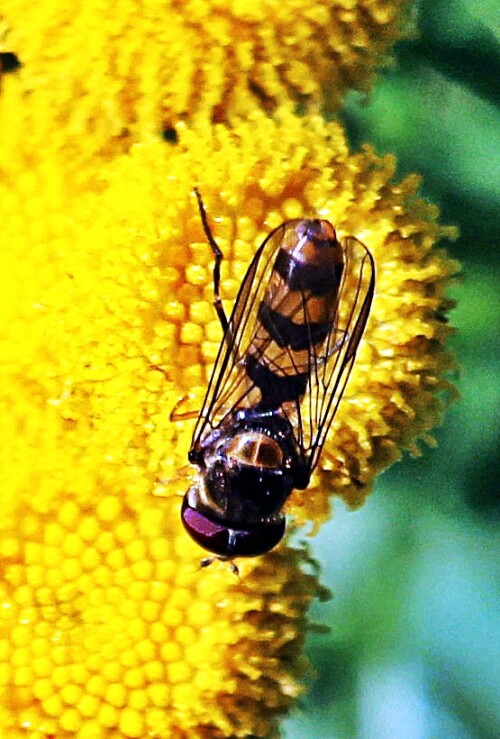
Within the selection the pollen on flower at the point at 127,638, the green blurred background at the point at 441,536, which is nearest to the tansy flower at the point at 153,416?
the pollen on flower at the point at 127,638

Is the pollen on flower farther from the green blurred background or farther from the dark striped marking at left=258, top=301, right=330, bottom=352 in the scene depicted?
the green blurred background

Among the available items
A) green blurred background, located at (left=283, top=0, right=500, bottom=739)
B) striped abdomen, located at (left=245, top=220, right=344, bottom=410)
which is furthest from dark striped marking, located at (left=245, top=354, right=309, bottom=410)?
green blurred background, located at (left=283, top=0, right=500, bottom=739)

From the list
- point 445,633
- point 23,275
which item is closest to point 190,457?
point 23,275

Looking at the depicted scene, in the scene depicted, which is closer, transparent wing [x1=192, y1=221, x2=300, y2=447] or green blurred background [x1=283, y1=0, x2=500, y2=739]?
transparent wing [x1=192, y1=221, x2=300, y2=447]

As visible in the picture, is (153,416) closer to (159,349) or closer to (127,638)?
(159,349)

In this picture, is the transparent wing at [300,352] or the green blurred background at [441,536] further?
the green blurred background at [441,536]

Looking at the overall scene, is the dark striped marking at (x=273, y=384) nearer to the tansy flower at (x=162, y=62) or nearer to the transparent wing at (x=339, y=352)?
the transparent wing at (x=339, y=352)
